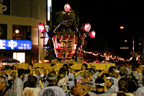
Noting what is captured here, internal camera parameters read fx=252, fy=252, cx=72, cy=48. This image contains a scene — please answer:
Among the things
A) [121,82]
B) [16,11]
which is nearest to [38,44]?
[16,11]

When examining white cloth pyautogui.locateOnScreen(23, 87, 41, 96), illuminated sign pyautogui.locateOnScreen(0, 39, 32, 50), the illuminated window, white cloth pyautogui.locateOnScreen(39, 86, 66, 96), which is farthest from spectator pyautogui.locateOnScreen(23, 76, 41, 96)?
the illuminated window

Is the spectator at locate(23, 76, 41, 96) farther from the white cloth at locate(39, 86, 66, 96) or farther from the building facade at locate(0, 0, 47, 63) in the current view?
the building facade at locate(0, 0, 47, 63)

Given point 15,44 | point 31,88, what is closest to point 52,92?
point 31,88

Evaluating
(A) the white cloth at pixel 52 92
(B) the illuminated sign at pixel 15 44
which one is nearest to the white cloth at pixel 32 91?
(A) the white cloth at pixel 52 92

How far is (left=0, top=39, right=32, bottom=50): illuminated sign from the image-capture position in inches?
1235

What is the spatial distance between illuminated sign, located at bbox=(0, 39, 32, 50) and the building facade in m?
0.13

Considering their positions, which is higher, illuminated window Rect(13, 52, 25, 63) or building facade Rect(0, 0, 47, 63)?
building facade Rect(0, 0, 47, 63)

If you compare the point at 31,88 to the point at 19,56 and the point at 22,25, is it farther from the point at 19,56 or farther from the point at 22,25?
the point at 19,56

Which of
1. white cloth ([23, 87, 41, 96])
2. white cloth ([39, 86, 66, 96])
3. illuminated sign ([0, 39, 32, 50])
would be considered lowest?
white cloth ([23, 87, 41, 96])

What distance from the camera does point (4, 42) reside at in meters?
31.4

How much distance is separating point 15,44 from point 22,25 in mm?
3377

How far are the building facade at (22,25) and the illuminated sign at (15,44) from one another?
13 centimetres

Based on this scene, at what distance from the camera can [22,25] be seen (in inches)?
1346

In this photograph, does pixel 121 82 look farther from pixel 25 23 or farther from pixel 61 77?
pixel 25 23
